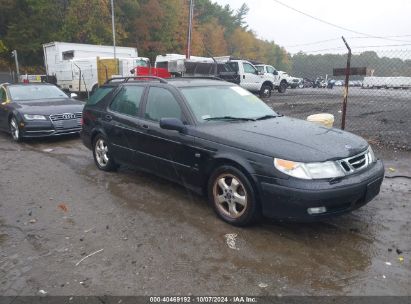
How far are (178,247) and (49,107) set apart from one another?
6.87 metres

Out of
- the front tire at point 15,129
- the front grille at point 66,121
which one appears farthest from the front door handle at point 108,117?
the front tire at point 15,129

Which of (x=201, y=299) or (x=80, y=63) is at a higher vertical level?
(x=80, y=63)

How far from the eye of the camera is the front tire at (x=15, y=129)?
9.06 m

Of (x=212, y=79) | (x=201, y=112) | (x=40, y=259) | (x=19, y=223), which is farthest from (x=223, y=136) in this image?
(x=19, y=223)

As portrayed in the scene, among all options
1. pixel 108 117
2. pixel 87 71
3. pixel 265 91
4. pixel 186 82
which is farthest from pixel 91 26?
pixel 186 82

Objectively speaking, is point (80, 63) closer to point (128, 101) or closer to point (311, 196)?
point (128, 101)

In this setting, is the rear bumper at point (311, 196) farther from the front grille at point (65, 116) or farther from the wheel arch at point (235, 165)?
the front grille at point (65, 116)

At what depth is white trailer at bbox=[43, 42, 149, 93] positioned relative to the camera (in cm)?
2144

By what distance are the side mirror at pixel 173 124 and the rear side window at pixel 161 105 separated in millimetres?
204

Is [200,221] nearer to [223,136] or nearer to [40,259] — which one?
[223,136]

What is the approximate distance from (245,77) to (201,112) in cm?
1518

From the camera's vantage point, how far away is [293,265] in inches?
134

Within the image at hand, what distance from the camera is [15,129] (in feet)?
30.3

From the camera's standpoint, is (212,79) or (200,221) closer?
(200,221)
